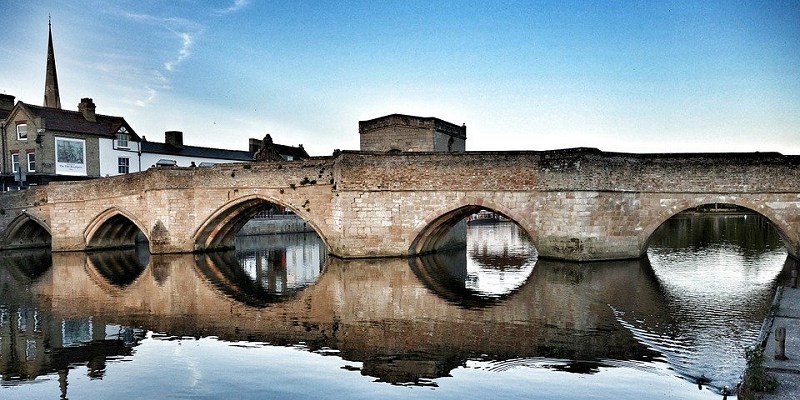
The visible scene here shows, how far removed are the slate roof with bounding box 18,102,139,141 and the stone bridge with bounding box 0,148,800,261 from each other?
11263 millimetres

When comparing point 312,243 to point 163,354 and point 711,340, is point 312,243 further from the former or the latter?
point 711,340

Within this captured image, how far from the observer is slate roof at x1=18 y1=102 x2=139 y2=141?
34719 mm

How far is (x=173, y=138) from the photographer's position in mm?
43375

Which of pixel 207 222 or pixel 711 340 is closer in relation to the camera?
pixel 711 340

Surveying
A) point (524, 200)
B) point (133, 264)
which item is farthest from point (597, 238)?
point (133, 264)

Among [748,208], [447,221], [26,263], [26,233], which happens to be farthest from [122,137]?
[748,208]

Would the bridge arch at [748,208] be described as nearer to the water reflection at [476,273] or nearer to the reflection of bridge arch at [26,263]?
the water reflection at [476,273]

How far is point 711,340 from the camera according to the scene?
10219 mm

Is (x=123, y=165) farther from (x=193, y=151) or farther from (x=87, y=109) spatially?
(x=193, y=151)

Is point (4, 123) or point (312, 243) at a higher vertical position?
point (4, 123)

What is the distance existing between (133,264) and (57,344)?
553 inches

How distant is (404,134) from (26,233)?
74.4 ft

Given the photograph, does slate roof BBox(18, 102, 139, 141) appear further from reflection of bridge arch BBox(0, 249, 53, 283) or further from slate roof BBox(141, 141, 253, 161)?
reflection of bridge arch BBox(0, 249, 53, 283)

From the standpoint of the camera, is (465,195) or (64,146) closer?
(465,195)
